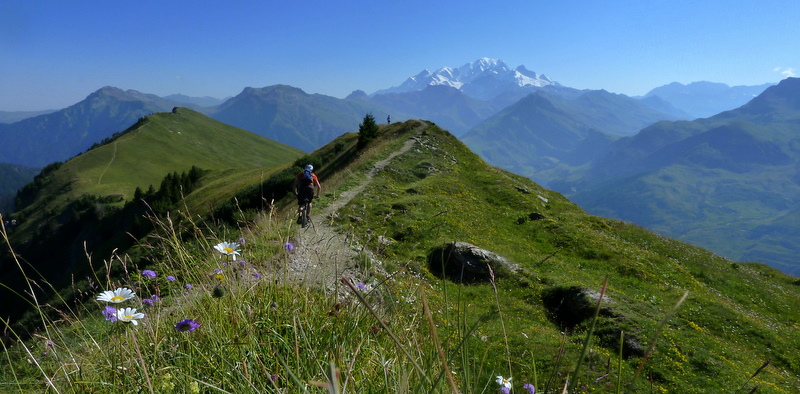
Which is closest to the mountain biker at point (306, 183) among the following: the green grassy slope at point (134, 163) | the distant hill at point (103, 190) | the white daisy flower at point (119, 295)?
the white daisy flower at point (119, 295)

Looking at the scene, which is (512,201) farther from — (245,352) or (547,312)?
(245,352)

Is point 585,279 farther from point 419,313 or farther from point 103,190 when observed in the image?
point 103,190

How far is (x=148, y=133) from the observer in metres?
166

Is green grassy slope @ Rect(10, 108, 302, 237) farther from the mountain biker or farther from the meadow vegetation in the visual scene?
the meadow vegetation

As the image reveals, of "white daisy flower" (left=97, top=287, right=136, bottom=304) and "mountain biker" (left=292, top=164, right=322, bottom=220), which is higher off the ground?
"white daisy flower" (left=97, top=287, right=136, bottom=304)

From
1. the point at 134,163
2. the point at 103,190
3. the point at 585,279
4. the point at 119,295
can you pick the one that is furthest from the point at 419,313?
the point at 134,163

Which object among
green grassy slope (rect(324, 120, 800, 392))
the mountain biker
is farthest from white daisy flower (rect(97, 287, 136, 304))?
the mountain biker

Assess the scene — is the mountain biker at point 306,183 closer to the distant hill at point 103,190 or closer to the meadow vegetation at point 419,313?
the meadow vegetation at point 419,313

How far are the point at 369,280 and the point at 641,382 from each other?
34.6 ft

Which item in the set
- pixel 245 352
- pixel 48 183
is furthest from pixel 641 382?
pixel 48 183

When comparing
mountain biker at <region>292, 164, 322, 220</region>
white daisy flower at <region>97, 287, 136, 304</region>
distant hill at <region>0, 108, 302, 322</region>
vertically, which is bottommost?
distant hill at <region>0, 108, 302, 322</region>

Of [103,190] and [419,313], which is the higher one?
[419,313]

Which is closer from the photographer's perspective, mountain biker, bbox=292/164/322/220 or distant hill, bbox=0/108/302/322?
mountain biker, bbox=292/164/322/220

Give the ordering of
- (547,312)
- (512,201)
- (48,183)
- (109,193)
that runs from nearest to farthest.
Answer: (547,312)
(512,201)
(109,193)
(48,183)
